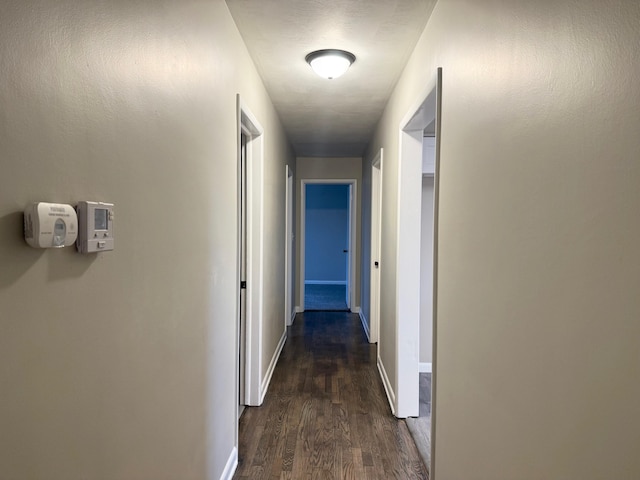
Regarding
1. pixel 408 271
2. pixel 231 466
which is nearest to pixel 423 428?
pixel 408 271

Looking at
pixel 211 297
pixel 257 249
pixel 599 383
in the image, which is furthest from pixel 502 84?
pixel 257 249

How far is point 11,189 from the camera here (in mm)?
682

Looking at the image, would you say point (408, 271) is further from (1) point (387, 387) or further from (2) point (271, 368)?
(2) point (271, 368)

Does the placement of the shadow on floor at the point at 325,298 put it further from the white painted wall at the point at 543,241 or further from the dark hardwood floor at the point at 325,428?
the white painted wall at the point at 543,241

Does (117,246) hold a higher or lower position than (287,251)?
higher

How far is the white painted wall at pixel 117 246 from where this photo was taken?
0.70 meters

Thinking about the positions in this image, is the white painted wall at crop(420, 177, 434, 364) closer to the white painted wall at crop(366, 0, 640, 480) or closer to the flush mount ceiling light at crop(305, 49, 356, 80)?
the flush mount ceiling light at crop(305, 49, 356, 80)

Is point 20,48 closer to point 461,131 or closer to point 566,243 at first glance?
point 566,243

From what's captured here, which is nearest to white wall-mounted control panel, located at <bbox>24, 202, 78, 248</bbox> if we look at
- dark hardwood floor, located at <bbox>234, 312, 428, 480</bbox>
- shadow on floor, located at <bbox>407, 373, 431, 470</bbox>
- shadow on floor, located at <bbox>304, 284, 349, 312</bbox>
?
dark hardwood floor, located at <bbox>234, 312, 428, 480</bbox>

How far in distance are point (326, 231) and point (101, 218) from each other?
8.41 metres

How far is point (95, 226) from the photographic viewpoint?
888 mm

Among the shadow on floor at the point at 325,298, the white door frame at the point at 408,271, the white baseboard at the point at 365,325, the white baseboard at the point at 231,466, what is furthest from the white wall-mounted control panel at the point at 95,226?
the shadow on floor at the point at 325,298

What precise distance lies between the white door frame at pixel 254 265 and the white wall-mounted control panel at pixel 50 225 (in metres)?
2.19

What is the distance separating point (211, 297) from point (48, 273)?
1095 millimetres
